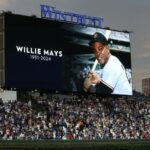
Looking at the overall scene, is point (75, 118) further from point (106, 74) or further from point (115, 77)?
point (115, 77)

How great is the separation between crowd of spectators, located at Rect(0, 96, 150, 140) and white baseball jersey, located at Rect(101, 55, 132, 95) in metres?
2.28

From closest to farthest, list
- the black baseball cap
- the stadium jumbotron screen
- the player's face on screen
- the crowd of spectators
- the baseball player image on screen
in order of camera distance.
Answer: the crowd of spectators < the stadium jumbotron screen < the baseball player image on screen < the player's face on screen < the black baseball cap

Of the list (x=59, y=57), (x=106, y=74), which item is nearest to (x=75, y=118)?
(x=59, y=57)

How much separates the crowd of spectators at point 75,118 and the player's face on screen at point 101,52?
15.0ft

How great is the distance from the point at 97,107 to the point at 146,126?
5.85 m

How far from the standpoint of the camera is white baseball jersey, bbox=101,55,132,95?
71.9 m

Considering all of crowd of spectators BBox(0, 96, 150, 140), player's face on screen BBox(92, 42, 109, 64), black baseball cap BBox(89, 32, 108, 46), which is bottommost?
crowd of spectators BBox(0, 96, 150, 140)

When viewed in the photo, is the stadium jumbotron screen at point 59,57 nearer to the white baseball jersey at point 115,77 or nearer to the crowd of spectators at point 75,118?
the white baseball jersey at point 115,77

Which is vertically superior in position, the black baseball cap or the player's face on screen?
the black baseball cap

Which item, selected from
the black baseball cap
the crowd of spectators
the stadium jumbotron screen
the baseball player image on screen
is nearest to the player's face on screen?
the baseball player image on screen

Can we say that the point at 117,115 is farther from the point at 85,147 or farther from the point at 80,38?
the point at 85,147

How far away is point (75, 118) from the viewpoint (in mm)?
66312

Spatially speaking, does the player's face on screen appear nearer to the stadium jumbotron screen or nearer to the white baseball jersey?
the stadium jumbotron screen

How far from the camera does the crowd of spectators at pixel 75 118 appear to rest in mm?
59347
